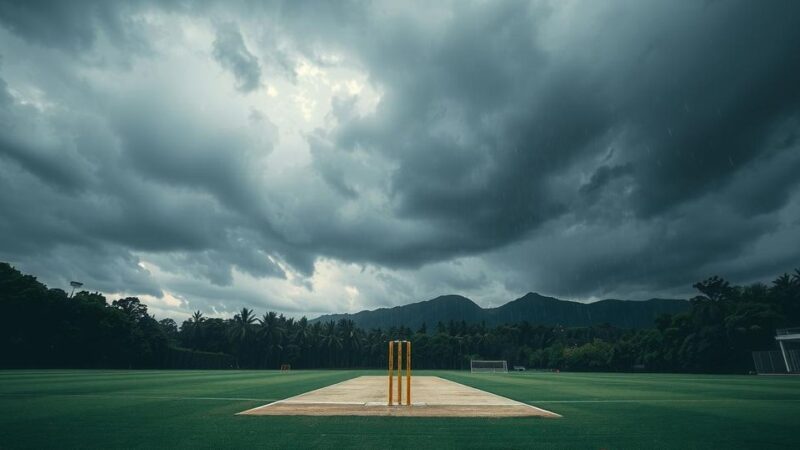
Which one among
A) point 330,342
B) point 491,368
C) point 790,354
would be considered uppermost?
point 330,342

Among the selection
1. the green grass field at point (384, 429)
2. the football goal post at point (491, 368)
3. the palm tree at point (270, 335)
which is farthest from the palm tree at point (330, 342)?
the green grass field at point (384, 429)

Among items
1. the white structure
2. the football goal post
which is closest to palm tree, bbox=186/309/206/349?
the football goal post

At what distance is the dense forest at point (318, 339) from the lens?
57.7 meters

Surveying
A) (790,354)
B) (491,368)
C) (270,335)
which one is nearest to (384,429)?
(790,354)

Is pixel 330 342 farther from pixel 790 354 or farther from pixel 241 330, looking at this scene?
pixel 790 354

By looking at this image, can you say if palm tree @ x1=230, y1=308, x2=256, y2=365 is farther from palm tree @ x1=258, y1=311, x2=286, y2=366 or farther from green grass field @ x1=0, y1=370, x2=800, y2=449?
green grass field @ x1=0, y1=370, x2=800, y2=449

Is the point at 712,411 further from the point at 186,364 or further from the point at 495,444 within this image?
the point at 186,364

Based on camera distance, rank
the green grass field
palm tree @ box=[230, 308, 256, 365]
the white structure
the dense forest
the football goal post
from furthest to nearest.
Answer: palm tree @ box=[230, 308, 256, 365], the football goal post, the dense forest, the white structure, the green grass field

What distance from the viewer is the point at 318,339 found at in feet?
376

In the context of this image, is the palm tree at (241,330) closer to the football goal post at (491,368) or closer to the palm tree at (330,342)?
the palm tree at (330,342)

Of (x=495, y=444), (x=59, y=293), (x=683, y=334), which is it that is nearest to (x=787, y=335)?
(x=683, y=334)

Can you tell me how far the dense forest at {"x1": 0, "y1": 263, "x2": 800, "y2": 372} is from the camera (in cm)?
5772

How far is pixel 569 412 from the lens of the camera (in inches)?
476

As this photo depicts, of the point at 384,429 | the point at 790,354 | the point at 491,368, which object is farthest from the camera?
the point at 491,368
